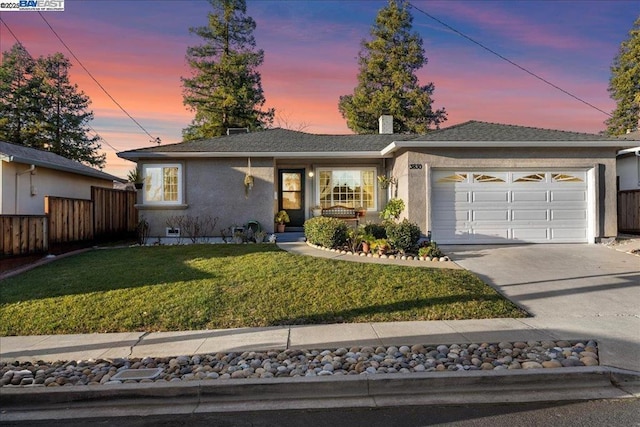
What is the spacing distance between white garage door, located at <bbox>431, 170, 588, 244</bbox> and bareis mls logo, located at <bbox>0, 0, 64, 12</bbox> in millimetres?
10108

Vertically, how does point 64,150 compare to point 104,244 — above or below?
above

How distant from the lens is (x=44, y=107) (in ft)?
96.4

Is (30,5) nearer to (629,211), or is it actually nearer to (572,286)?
(572,286)

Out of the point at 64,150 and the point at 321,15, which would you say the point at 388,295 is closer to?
the point at 321,15

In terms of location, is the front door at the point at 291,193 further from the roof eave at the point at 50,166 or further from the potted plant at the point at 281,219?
the roof eave at the point at 50,166

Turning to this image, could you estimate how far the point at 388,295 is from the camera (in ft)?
23.7

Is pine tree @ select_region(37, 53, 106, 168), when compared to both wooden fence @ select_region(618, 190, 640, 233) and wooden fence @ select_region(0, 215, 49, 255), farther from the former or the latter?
wooden fence @ select_region(618, 190, 640, 233)

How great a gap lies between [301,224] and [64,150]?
77.5 feet

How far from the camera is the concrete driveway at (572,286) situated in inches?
224

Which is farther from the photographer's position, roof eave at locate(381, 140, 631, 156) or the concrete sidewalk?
roof eave at locate(381, 140, 631, 156)

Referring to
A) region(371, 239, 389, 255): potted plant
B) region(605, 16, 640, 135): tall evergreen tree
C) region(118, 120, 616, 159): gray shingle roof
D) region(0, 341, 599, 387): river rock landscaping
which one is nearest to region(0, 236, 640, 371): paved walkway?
region(0, 341, 599, 387): river rock landscaping

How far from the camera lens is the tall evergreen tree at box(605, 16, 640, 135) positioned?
30.3 m

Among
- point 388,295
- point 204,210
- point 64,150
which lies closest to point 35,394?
point 388,295

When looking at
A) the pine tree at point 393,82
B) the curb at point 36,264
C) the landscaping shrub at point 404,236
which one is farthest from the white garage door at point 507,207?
the pine tree at point 393,82
